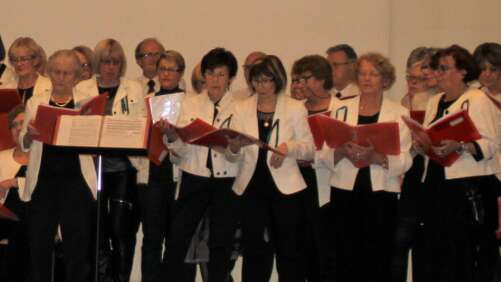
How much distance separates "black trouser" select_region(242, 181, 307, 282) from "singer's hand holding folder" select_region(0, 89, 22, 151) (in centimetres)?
162

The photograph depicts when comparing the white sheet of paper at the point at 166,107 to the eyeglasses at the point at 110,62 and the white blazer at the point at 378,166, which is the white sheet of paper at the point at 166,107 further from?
the white blazer at the point at 378,166

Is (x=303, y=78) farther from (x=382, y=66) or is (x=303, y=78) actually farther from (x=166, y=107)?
(x=166, y=107)

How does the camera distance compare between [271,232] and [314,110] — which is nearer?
[271,232]

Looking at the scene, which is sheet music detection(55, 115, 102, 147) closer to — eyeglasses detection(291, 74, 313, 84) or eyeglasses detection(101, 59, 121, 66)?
eyeglasses detection(101, 59, 121, 66)

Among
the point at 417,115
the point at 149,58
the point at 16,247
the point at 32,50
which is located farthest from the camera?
the point at 149,58

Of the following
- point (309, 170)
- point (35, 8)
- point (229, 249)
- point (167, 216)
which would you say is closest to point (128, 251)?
point (167, 216)

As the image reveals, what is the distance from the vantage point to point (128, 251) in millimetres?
6449

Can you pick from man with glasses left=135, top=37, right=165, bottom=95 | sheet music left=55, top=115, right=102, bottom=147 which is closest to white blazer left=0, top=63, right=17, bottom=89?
man with glasses left=135, top=37, right=165, bottom=95

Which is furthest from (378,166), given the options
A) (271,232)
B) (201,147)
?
(201,147)

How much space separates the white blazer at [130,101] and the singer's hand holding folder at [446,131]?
192 cm

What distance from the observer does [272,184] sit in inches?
220

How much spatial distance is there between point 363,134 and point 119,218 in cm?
191

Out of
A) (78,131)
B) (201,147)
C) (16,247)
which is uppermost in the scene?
(78,131)

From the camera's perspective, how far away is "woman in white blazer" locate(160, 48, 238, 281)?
18.8ft
